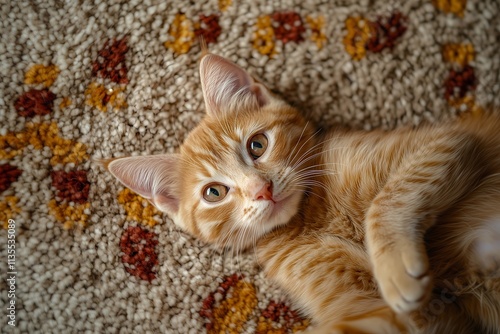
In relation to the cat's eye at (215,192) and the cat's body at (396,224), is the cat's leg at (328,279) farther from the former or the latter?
the cat's eye at (215,192)

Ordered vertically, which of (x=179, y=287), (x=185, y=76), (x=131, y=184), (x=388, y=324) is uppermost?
(x=185, y=76)

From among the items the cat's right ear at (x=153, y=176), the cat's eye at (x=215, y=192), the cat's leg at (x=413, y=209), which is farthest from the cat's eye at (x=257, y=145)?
the cat's leg at (x=413, y=209)

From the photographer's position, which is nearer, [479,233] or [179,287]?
[479,233]

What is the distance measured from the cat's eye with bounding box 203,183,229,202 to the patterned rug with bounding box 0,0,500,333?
21 cm

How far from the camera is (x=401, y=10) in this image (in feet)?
4.58

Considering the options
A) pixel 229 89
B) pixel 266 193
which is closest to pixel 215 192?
pixel 266 193

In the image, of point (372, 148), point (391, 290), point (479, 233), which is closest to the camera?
point (391, 290)

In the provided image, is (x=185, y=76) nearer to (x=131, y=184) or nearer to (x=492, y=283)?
(x=131, y=184)

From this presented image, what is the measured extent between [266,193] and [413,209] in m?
0.37

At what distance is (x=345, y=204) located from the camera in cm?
128

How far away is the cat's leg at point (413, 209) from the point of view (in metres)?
1.00

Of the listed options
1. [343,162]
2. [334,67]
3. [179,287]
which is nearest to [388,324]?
[343,162]

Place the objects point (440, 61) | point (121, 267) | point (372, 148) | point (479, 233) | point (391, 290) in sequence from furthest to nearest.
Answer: point (121, 267) → point (440, 61) → point (372, 148) → point (479, 233) → point (391, 290)

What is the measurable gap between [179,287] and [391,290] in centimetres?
72
